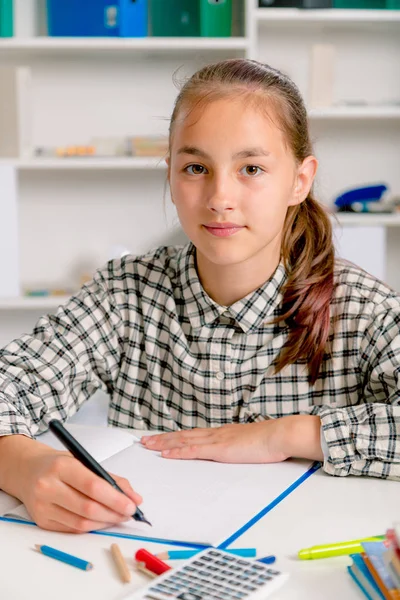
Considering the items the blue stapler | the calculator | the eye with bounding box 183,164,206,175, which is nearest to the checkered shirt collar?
the eye with bounding box 183,164,206,175

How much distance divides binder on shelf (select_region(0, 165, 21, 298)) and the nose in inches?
70.0

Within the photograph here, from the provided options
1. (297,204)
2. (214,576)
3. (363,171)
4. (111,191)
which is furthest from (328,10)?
(214,576)

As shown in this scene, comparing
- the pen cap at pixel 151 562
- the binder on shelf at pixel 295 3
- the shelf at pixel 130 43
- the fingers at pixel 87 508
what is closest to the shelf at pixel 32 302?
the shelf at pixel 130 43

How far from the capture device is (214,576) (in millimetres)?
625

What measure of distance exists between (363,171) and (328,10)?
1.97 feet

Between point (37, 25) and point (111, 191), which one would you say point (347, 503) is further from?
point (37, 25)

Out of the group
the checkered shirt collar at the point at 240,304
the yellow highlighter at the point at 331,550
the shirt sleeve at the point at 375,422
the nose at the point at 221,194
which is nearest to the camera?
the yellow highlighter at the point at 331,550

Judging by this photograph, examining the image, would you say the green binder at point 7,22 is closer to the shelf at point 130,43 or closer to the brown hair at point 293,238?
the shelf at point 130,43

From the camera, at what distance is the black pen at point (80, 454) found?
73cm

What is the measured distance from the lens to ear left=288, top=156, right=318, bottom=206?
3.95 ft

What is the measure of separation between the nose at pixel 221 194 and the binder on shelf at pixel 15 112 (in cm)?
175

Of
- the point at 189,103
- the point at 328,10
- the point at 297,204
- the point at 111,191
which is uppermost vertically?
the point at 328,10

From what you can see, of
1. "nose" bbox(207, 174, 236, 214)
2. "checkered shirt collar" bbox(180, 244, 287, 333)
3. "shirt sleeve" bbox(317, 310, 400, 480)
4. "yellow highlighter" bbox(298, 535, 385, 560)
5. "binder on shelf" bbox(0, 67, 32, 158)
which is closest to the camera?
"yellow highlighter" bbox(298, 535, 385, 560)

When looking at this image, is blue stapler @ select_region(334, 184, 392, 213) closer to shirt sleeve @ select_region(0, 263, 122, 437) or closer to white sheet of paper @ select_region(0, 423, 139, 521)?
shirt sleeve @ select_region(0, 263, 122, 437)
